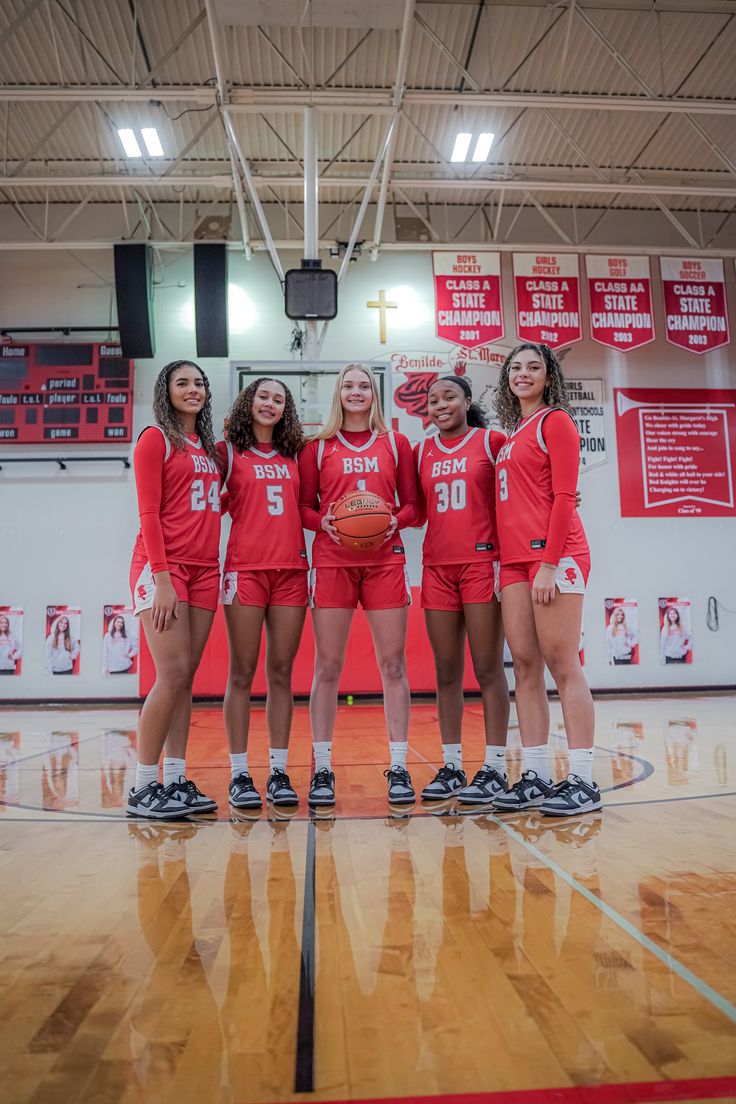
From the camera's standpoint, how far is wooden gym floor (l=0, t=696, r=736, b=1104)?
2.98ft

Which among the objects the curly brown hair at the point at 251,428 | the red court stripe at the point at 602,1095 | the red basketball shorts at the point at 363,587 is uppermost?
the curly brown hair at the point at 251,428

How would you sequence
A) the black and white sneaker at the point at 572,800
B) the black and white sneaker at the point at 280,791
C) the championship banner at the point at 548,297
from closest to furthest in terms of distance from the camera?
the black and white sneaker at the point at 572,800
the black and white sneaker at the point at 280,791
the championship banner at the point at 548,297

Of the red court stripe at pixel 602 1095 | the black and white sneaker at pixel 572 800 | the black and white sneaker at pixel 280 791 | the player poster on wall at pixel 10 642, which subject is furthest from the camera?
the player poster on wall at pixel 10 642

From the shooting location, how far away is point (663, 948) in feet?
4.18

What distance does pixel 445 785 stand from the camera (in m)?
2.62

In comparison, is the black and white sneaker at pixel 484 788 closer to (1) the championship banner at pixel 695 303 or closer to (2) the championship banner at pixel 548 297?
(2) the championship banner at pixel 548 297

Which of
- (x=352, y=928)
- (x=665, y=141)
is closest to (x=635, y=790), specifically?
(x=352, y=928)

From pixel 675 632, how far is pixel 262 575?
23.6ft

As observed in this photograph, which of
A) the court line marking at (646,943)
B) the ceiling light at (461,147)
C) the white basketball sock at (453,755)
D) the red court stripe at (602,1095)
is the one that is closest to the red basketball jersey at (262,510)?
the white basketball sock at (453,755)

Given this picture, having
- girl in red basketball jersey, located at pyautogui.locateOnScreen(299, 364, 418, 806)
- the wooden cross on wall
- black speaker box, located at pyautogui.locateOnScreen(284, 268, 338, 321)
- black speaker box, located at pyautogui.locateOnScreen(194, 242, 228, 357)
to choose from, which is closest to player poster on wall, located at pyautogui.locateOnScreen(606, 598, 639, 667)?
the wooden cross on wall

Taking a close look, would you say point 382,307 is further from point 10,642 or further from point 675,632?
point 10,642

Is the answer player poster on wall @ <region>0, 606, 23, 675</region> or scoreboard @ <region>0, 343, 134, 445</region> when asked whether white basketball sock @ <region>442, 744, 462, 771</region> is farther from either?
player poster on wall @ <region>0, 606, 23, 675</region>

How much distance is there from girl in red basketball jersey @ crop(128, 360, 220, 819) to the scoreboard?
6.19m

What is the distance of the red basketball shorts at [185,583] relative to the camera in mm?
2465
